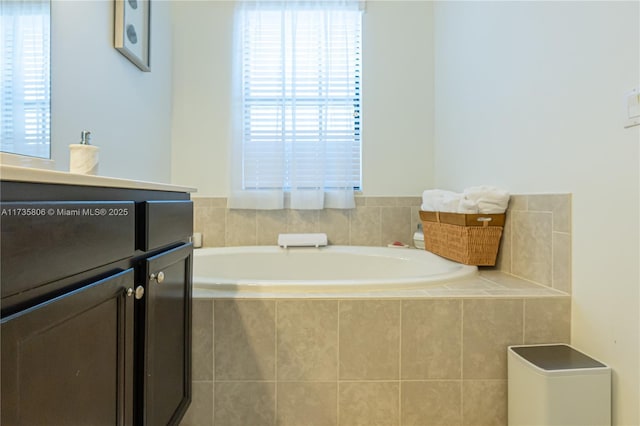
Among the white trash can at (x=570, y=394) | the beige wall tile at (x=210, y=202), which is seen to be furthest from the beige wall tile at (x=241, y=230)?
the white trash can at (x=570, y=394)

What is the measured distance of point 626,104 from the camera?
0.93m

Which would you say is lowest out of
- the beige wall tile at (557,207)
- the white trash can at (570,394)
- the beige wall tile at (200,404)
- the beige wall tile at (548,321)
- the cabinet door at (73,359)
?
the beige wall tile at (200,404)

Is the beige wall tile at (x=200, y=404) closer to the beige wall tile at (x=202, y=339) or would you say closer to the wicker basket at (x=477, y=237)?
the beige wall tile at (x=202, y=339)

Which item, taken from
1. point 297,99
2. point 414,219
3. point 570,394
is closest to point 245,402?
point 570,394

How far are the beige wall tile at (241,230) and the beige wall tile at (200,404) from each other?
1.22 meters

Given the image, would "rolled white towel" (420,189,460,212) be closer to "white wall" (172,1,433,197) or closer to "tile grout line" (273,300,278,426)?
"white wall" (172,1,433,197)

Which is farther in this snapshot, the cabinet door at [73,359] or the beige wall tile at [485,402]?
the beige wall tile at [485,402]

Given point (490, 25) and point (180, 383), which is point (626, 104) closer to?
point (490, 25)

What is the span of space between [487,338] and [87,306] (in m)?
1.19

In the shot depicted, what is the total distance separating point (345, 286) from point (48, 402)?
0.89 metres

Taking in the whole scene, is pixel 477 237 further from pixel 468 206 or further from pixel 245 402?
pixel 245 402

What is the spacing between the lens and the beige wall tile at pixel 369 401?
1.15 m

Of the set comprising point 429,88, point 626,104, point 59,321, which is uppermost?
point 429,88

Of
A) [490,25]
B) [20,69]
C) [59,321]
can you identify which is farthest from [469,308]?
[20,69]
